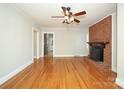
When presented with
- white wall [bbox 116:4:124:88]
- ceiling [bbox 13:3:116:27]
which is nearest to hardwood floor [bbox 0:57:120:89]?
→ white wall [bbox 116:4:124:88]

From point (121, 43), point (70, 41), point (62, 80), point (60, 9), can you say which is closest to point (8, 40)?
point (62, 80)

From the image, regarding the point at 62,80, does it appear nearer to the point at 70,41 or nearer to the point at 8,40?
the point at 8,40

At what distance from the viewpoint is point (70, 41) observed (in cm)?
999

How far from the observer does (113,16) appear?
16.4 ft

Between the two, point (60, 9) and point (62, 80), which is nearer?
point (62, 80)

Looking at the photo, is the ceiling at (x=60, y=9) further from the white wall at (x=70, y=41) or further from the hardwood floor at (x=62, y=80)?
the white wall at (x=70, y=41)

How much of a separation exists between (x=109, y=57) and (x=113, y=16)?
5.62 feet

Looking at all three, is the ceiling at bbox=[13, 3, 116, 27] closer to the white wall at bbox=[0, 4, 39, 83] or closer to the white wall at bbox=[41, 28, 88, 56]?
the white wall at bbox=[0, 4, 39, 83]

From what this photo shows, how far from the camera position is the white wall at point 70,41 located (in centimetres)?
991

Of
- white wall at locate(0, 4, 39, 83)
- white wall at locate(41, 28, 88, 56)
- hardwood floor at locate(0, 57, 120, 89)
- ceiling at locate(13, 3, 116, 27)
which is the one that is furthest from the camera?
white wall at locate(41, 28, 88, 56)

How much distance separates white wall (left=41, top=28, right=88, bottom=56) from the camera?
9.91 m

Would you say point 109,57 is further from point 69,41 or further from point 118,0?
point 69,41
